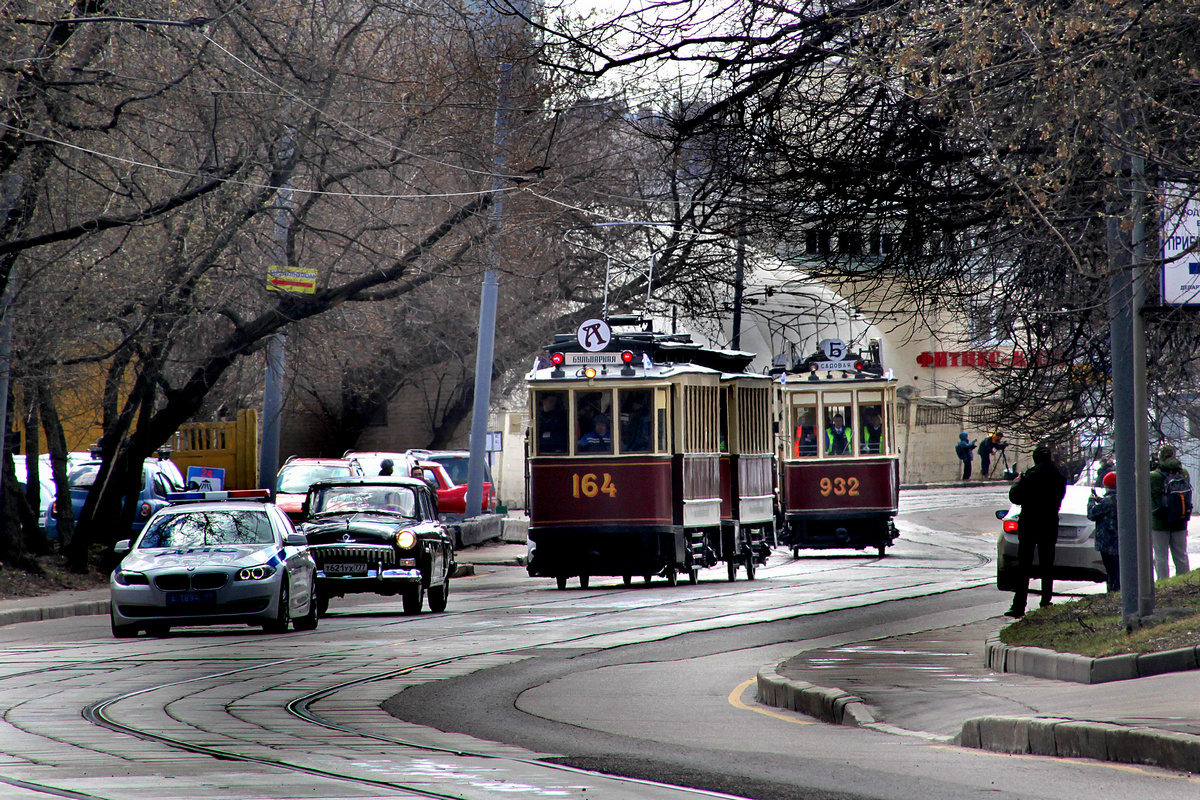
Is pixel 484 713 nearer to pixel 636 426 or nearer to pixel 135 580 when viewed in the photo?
pixel 135 580

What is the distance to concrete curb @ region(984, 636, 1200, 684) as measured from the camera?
1090 centimetres

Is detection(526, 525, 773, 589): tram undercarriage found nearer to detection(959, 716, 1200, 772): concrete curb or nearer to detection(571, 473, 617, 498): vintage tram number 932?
detection(571, 473, 617, 498): vintage tram number 932

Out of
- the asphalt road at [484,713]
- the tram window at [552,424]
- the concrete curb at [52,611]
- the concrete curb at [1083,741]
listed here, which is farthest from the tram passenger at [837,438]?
the concrete curb at [1083,741]

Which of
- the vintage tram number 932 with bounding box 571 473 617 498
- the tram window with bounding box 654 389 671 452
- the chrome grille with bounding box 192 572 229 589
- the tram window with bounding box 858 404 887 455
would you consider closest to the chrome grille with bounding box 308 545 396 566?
the chrome grille with bounding box 192 572 229 589

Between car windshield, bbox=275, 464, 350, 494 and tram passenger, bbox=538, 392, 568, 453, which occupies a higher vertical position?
tram passenger, bbox=538, 392, 568, 453

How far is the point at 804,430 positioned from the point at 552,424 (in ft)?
27.9

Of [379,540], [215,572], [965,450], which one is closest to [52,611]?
[379,540]

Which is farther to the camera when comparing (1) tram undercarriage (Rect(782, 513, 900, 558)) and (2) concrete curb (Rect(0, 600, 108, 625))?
(1) tram undercarriage (Rect(782, 513, 900, 558))

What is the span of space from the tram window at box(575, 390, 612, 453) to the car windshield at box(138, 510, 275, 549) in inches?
255

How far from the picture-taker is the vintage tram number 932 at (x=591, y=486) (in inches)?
894

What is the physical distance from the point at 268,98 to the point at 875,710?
13.8m

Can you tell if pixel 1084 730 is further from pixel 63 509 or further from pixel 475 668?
pixel 63 509

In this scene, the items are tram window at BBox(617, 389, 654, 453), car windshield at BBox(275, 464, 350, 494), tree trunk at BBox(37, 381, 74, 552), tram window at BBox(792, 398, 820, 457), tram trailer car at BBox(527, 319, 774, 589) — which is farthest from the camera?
tram window at BBox(792, 398, 820, 457)

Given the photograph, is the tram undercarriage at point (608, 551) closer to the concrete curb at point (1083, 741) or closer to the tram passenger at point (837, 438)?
the tram passenger at point (837, 438)
